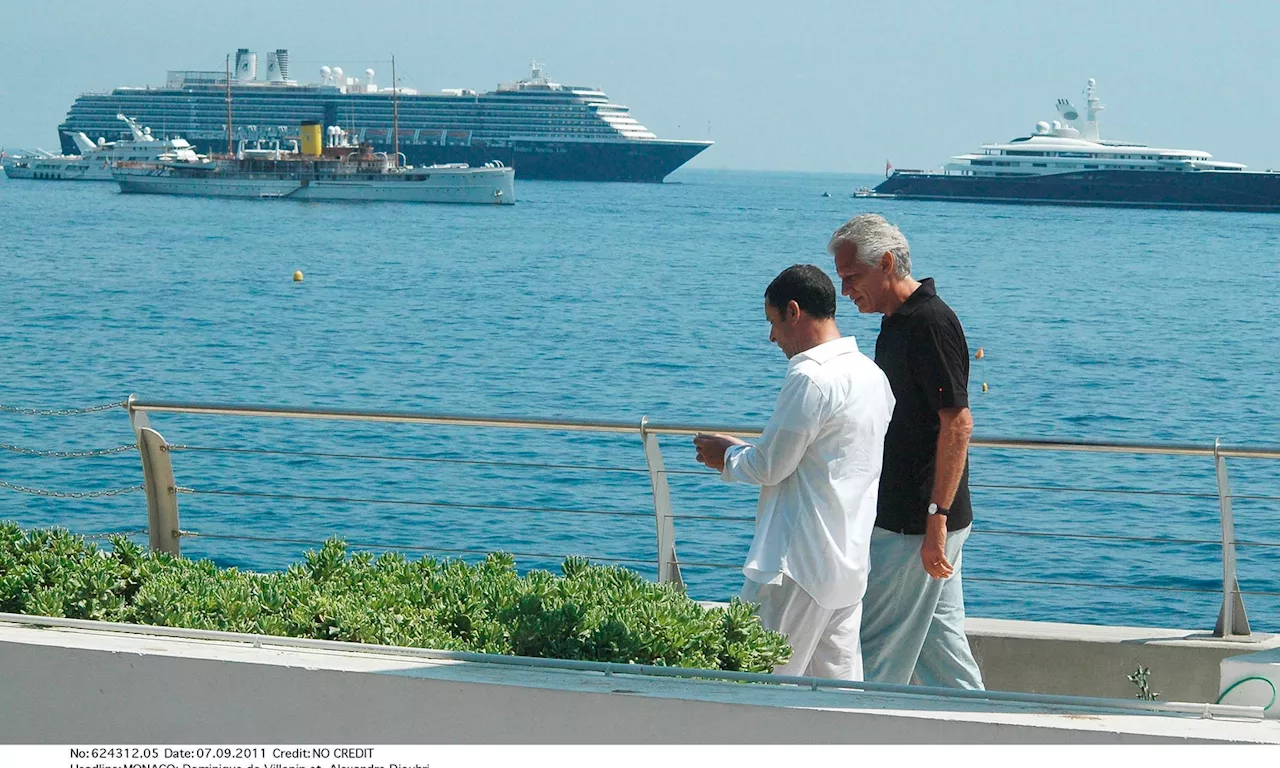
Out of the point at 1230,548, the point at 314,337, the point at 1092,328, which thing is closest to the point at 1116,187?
the point at 1092,328

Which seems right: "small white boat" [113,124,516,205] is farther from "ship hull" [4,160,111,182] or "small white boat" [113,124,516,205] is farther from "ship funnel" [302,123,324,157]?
"ship hull" [4,160,111,182]

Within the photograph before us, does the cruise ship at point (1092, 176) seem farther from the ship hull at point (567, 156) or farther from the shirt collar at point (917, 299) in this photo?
the shirt collar at point (917, 299)

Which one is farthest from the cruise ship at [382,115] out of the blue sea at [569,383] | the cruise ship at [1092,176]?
the blue sea at [569,383]

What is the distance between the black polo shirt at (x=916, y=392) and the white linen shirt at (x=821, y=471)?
0.23 metres

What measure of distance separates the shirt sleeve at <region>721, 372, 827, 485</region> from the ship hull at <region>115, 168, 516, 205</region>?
8919 cm

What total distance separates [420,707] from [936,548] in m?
1.24

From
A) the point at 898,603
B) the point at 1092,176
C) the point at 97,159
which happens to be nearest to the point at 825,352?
the point at 898,603

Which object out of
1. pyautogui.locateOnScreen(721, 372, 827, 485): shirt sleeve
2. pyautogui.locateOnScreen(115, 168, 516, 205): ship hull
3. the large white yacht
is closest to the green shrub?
pyautogui.locateOnScreen(721, 372, 827, 485): shirt sleeve

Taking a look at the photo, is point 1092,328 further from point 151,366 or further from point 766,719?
point 766,719

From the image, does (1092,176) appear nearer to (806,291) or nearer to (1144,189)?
(1144,189)

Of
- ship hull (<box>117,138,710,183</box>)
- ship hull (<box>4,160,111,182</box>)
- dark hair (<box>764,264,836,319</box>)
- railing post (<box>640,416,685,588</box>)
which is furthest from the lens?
ship hull (<box>117,138,710,183</box>)

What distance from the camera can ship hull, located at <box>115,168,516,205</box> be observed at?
90.2 metres

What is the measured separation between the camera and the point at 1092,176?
104 metres

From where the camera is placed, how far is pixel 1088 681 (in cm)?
411
